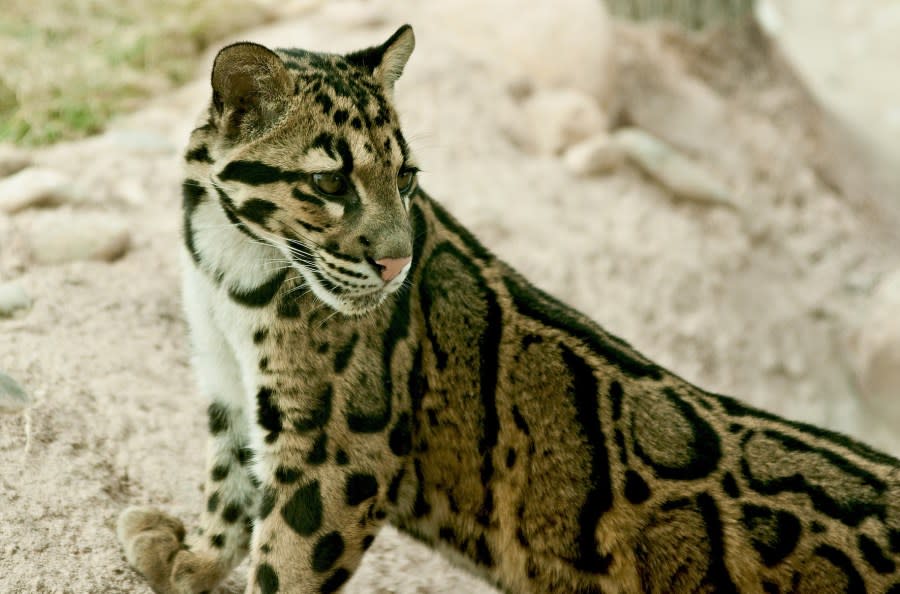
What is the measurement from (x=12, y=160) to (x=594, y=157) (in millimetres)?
4760

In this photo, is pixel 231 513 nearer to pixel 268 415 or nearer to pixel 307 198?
pixel 268 415

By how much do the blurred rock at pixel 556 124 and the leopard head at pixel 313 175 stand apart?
5592 millimetres

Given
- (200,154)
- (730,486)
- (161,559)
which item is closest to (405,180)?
(200,154)

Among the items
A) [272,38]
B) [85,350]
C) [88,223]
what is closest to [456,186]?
[272,38]

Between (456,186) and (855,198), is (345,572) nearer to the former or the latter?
(456,186)

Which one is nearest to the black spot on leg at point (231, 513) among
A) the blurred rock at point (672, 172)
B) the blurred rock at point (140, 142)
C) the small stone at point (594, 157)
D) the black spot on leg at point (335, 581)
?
the black spot on leg at point (335, 581)

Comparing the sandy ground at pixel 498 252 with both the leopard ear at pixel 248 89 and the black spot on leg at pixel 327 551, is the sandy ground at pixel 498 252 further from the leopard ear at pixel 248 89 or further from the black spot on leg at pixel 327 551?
the leopard ear at pixel 248 89

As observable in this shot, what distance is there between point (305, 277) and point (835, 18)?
1576 cm

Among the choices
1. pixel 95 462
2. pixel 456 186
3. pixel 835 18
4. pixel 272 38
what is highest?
pixel 835 18

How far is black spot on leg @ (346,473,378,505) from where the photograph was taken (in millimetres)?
3939

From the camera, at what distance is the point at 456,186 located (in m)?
8.50

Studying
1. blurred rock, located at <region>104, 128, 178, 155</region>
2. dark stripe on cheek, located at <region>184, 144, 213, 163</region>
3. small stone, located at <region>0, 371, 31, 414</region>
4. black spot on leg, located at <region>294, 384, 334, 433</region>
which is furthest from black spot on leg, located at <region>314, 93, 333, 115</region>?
blurred rock, located at <region>104, 128, 178, 155</region>

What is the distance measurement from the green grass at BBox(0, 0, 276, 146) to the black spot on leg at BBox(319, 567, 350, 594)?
500cm

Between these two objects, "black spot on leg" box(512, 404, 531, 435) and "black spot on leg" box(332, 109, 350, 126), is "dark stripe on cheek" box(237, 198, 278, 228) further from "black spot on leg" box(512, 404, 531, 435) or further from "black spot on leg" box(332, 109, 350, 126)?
"black spot on leg" box(512, 404, 531, 435)
